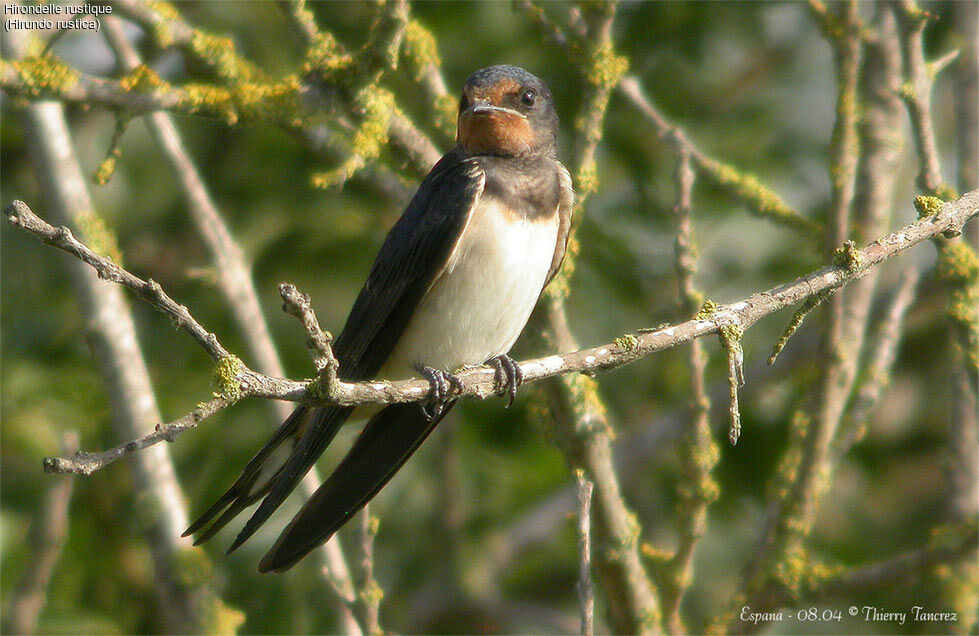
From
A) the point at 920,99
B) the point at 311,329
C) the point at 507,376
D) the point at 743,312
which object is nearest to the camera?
the point at 311,329

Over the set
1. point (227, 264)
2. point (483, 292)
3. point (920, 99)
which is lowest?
point (483, 292)

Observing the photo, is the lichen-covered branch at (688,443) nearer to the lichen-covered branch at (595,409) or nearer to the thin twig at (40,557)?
the lichen-covered branch at (595,409)

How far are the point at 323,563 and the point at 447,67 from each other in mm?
2230

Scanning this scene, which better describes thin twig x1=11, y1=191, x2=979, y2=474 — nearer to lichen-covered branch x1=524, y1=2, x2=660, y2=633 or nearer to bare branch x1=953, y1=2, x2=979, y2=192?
lichen-covered branch x1=524, y1=2, x2=660, y2=633

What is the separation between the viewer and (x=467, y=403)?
184 inches

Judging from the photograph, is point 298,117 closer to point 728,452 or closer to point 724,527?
point 728,452

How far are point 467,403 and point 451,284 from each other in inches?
52.7

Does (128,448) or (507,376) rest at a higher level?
(507,376)

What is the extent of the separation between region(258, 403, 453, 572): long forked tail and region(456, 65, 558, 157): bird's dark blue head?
2.71 feet

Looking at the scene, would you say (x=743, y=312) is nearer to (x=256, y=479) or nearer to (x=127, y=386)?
(x=256, y=479)

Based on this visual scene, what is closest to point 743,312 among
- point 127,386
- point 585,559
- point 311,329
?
point 585,559

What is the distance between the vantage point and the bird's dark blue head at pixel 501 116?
357 centimetres

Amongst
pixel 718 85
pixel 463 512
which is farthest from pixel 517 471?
pixel 718 85

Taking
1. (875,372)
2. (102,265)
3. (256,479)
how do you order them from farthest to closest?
(875,372) → (256,479) → (102,265)
